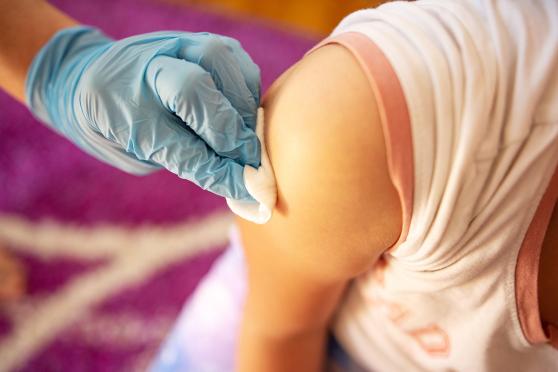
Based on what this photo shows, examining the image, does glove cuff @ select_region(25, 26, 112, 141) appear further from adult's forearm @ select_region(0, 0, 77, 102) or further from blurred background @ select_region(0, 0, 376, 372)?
blurred background @ select_region(0, 0, 376, 372)

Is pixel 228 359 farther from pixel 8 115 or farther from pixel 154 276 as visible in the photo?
pixel 8 115

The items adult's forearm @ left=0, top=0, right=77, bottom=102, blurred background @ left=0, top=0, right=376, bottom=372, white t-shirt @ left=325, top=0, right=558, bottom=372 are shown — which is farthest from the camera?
blurred background @ left=0, top=0, right=376, bottom=372

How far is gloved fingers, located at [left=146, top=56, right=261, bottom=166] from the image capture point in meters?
0.49

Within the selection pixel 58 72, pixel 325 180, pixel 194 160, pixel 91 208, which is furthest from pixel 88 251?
pixel 325 180

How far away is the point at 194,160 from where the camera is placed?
1.72ft

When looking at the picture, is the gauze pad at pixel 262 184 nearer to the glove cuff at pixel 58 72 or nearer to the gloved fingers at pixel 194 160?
the gloved fingers at pixel 194 160

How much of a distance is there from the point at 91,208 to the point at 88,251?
0.41ft

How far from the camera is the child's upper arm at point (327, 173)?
0.46m

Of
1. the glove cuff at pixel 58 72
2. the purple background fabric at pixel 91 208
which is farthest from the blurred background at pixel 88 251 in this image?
the glove cuff at pixel 58 72

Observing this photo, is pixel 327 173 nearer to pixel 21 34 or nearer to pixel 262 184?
pixel 262 184

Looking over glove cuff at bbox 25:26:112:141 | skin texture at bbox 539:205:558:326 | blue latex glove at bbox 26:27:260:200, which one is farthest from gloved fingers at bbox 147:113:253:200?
skin texture at bbox 539:205:558:326

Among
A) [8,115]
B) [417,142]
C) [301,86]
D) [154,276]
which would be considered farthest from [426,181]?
[8,115]

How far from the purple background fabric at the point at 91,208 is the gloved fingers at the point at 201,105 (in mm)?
861

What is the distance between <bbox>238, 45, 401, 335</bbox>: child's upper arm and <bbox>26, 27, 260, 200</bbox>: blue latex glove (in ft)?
0.12
